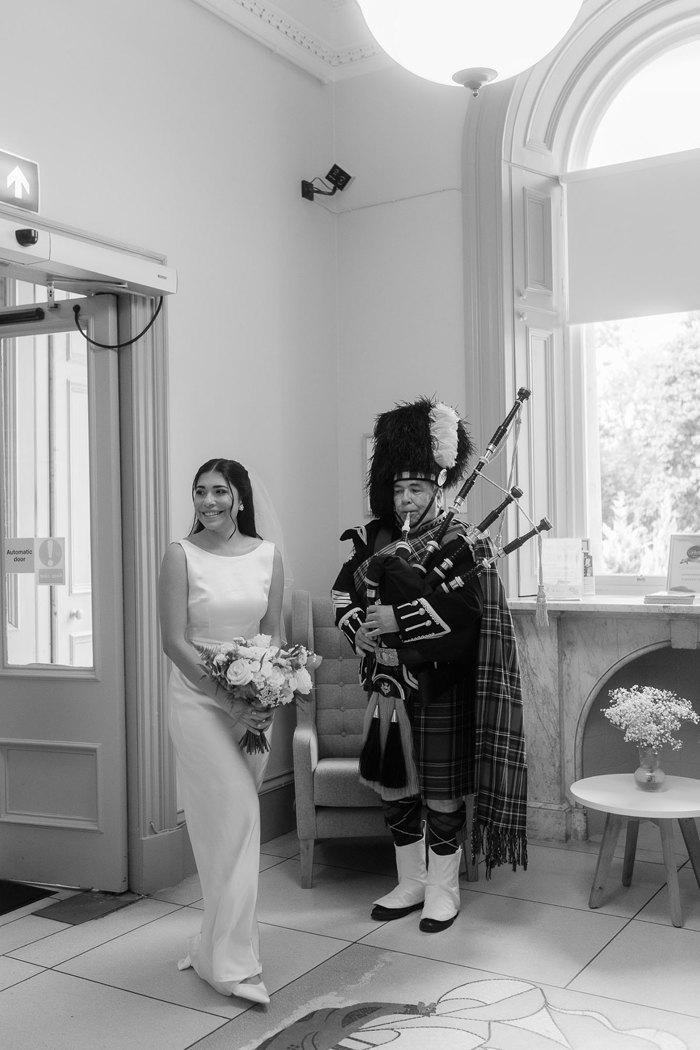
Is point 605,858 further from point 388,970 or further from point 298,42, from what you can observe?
point 298,42

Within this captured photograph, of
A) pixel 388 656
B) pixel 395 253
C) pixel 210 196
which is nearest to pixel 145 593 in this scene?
pixel 388 656

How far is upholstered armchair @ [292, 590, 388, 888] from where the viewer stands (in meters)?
3.72

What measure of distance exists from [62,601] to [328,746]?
1.23m

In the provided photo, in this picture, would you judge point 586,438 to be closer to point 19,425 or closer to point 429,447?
point 429,447

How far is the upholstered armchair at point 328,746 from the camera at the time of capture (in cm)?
372

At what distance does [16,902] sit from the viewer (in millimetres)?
3629

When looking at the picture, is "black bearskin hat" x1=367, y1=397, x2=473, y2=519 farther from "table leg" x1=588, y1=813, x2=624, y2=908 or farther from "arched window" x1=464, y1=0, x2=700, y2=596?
"table leg" x1=588, y1=813, x2=624, y2=908

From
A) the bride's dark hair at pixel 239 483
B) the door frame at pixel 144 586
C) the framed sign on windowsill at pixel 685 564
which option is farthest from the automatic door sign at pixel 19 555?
the framed sign on windowsill at pixel 685 564

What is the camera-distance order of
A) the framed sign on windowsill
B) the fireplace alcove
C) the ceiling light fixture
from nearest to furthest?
the ceiling light fixture, the framed sign on windowsill, the fireplace alcove

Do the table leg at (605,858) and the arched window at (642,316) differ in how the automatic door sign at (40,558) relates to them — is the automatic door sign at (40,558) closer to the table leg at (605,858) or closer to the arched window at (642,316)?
the table leg at (605,858)

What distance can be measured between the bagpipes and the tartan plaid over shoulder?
0.41 ft

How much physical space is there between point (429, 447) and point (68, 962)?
2.01 m

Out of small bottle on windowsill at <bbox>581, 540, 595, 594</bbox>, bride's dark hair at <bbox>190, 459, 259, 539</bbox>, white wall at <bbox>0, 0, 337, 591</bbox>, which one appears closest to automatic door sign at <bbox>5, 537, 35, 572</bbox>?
white wall at <bbox>0, 0, 337, 591</bbox>

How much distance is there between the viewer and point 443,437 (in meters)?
3.36
